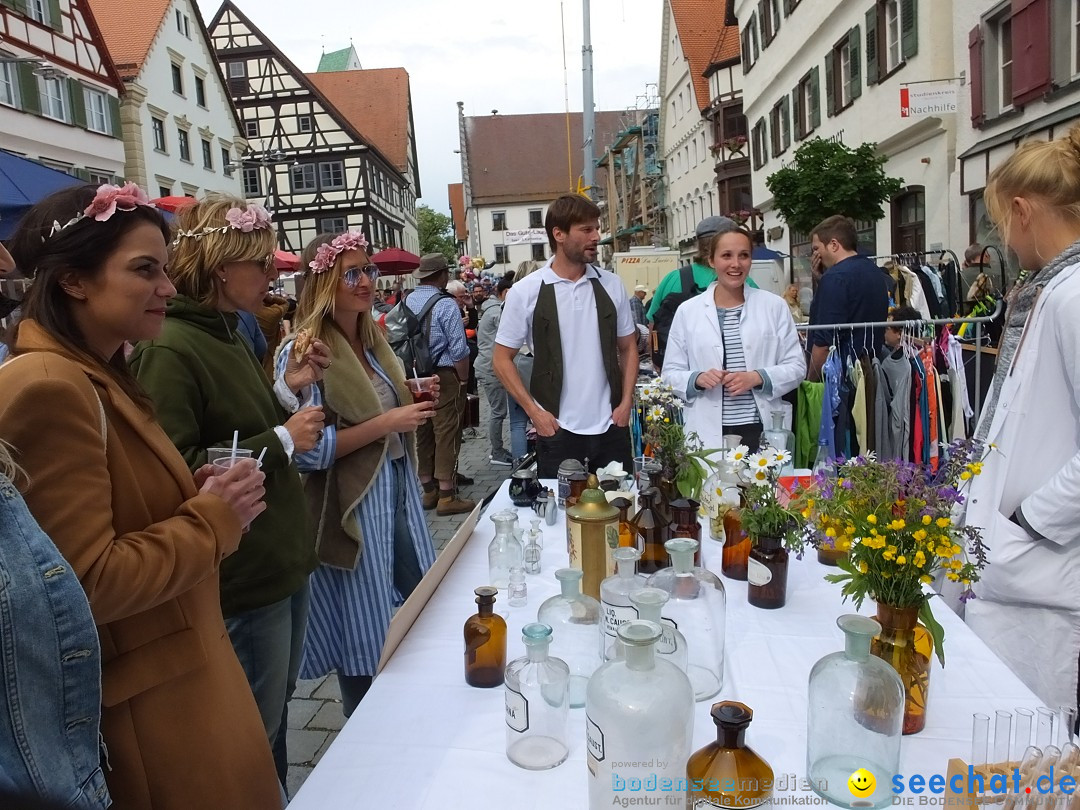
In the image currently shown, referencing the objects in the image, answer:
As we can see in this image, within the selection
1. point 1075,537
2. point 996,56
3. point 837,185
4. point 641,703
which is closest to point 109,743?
point 641,703

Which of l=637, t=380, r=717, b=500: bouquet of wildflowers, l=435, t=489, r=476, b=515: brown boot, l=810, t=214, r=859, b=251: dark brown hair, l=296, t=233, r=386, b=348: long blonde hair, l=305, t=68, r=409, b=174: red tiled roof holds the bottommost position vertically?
l=435, t=489, r=476, b=515: brown boot

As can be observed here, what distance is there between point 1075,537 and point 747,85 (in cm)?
2421

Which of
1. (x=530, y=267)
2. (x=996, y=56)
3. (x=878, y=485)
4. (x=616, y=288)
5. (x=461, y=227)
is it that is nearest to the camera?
(x=878, y=485)

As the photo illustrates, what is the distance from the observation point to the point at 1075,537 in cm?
187

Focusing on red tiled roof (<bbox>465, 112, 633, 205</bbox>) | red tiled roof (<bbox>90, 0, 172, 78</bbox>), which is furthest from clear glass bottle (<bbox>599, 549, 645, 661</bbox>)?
red tiled roof (<bbox>465, 112, 633, 205</bbox>)

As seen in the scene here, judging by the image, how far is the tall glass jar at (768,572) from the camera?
1.92m

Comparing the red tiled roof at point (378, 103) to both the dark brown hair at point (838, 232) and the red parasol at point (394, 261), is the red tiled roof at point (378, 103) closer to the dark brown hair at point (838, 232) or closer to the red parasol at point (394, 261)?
the red parasol at point (394, 261)

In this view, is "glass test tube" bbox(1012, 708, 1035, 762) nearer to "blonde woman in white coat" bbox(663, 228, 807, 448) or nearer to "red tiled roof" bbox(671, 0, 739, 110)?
"blonde woman in white coat" bbox(663, 228, 807, 448)

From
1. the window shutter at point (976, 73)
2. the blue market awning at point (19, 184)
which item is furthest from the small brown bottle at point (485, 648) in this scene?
the window shutter at point (976, 73)

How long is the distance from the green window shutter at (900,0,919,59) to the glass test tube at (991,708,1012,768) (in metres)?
13.8

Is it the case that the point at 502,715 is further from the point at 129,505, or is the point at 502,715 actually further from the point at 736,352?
the point at 736,352

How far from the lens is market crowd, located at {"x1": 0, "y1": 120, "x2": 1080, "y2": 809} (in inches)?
46.9

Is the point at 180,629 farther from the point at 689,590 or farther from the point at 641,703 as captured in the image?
the point at 689,590

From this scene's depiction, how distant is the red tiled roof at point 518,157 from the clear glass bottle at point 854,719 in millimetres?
62521
